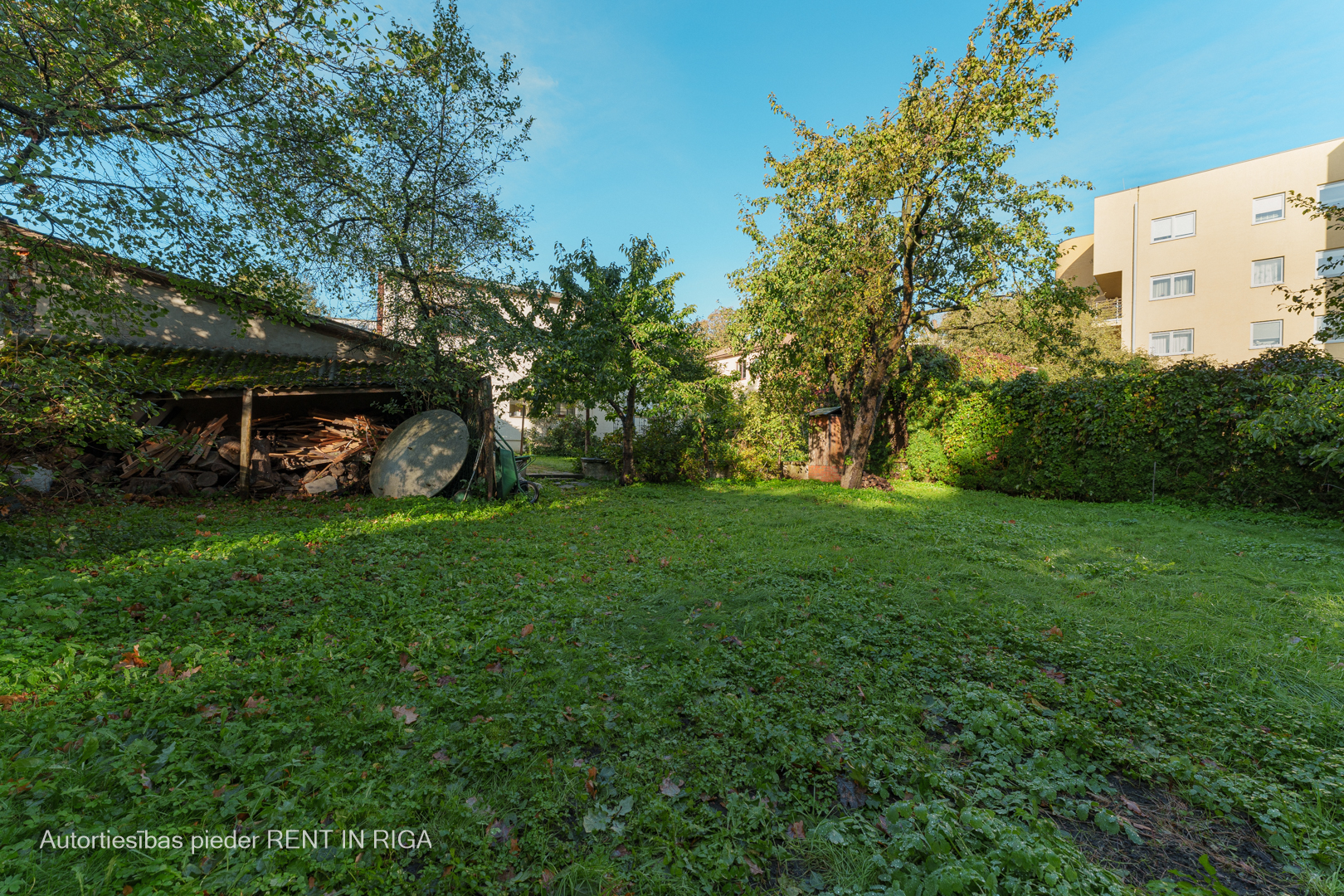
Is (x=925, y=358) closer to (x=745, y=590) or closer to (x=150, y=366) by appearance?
(x=745, y=590)

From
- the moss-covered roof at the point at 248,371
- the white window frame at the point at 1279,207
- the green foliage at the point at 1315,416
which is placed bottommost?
the green foliage at the point at 1315,416

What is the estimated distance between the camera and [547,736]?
295cm

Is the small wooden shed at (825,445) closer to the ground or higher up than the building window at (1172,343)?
closer to the ground

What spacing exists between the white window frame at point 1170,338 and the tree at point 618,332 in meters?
21.6

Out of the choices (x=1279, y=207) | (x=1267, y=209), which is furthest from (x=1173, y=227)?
(x=1279, y=207)

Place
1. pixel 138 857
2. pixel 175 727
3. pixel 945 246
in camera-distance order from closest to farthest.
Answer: pixel 138 857 → pixel 175 727 → pixel 945 246

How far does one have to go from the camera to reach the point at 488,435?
10.9 metres

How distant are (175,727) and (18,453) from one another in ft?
31.2

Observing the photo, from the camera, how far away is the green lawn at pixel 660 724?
211 centimetres

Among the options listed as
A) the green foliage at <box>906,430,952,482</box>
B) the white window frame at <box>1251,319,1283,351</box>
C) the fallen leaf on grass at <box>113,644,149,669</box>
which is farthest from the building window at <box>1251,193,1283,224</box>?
the fallen leaf on grass at <box>113,644,149,669</box>

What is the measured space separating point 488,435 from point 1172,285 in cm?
2823

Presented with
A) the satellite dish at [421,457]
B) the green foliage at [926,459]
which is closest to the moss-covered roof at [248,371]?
the satellite dish at [421,457]

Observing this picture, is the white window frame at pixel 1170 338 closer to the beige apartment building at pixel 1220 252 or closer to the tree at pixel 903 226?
the beige apartment building at pixel 1220 252

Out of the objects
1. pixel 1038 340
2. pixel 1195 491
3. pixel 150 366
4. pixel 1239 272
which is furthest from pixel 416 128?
pixel 1239 272
